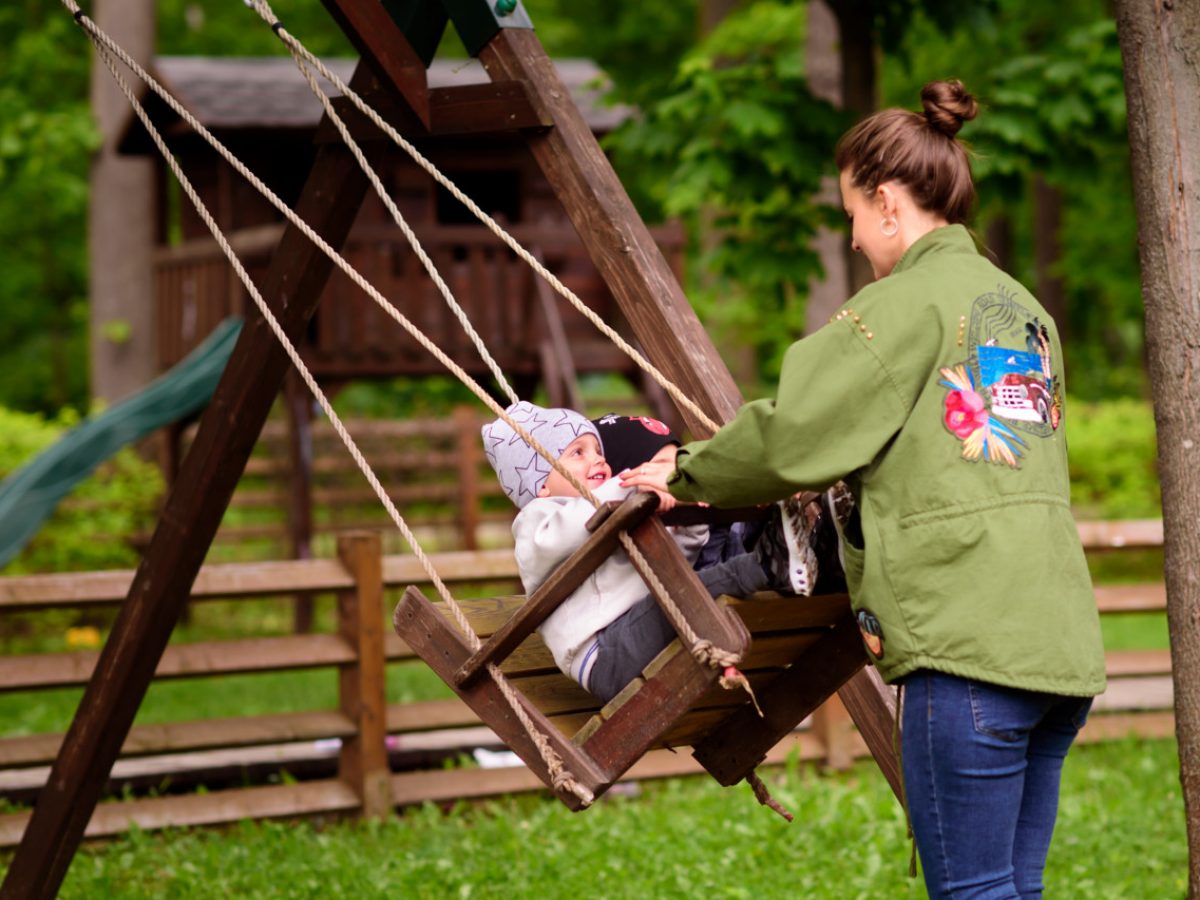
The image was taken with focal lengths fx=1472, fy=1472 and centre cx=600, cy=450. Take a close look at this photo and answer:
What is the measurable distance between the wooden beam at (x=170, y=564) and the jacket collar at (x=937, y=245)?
1928 mm

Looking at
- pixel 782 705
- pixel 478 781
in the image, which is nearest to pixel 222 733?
pixel 478 781

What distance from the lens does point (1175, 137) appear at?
3445 millimetres

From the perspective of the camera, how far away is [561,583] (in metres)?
2.74

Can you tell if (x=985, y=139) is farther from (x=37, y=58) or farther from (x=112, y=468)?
(x=37, y=58)

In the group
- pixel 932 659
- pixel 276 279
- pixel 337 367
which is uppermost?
pixel 276 279

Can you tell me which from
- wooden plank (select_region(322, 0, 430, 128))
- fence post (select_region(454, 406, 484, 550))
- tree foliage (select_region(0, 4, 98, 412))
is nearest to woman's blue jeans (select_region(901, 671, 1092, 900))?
wooden plank (select_region(322, 0, 430, 128))

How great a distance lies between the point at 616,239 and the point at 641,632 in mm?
971

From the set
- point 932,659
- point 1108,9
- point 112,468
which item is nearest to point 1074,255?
point 1108,9

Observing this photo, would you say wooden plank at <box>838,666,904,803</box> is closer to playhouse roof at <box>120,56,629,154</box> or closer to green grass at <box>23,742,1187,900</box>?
green grass at <box>23,742,1187,900</box>

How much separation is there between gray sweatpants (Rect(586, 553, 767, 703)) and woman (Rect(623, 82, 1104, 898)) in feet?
0.86

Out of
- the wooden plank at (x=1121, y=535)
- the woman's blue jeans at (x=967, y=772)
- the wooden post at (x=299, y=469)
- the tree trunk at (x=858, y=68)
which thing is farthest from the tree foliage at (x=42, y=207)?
the woman's blue jeans at (x=967, y=772)

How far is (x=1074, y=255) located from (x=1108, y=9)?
3988mm

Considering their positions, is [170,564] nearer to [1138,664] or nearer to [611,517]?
[611,517]

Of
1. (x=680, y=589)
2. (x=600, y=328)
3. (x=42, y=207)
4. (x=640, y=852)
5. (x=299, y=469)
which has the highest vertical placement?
(x=600, y=328)
